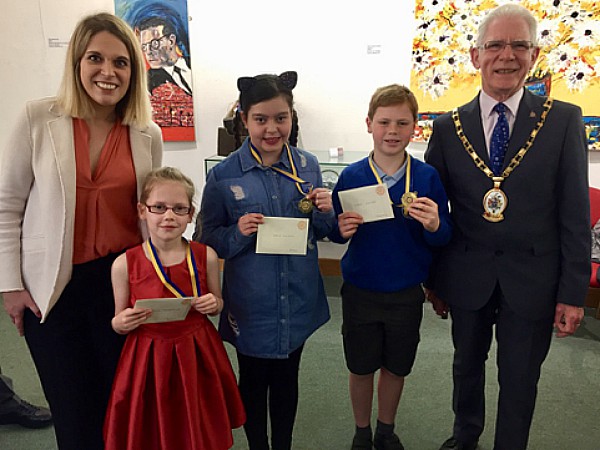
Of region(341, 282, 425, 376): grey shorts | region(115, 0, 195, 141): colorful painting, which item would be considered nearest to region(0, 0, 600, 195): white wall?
region(115, 0, 195, 141): colorful painting

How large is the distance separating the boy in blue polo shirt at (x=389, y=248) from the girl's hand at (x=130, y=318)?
0.77 m

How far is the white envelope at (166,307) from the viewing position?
1539 mm

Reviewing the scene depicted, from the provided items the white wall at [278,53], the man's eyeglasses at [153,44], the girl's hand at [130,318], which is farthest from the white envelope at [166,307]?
the man's eyeglasses at [153,44]

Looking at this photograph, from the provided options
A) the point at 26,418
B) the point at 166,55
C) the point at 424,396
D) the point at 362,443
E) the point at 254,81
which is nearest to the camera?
the point at 254,81

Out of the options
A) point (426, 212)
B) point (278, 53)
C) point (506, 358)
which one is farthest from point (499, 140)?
point (278, 53)

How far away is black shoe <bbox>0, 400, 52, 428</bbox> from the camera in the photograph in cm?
254

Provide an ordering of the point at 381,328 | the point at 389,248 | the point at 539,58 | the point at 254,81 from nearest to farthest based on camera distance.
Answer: the point at 254,81
the point at 389,248
the point at 381,328
the point at 539,58

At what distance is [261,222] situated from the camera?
1.69 m

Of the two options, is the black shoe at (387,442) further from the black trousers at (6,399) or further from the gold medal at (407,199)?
the black trousers at (6,399)

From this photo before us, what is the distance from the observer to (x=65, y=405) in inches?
70.2

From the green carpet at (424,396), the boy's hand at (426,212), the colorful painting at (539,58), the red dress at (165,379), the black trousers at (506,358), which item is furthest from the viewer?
the colorful painting at (539,58)

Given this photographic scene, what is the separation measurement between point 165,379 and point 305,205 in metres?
0.78

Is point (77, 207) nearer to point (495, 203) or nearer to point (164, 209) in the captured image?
point (164, 209)

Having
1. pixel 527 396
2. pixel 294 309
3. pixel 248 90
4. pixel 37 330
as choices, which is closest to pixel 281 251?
pixel 294 309
